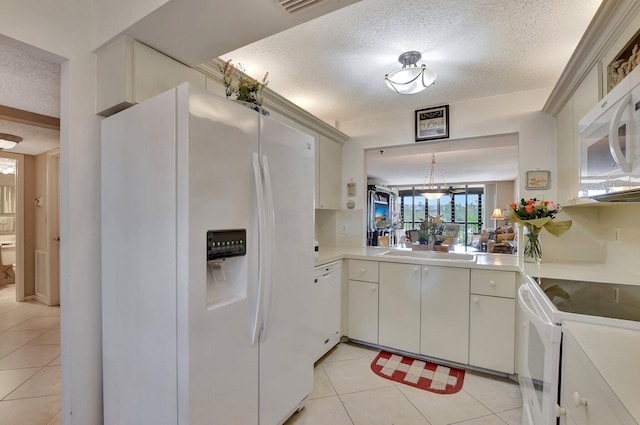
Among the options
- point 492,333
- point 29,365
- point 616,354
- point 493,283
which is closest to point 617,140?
point 616,354

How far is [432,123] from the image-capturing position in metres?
2.99

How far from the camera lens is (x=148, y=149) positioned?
1271mm

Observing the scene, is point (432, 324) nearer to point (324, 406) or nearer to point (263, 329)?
point (324, 406)

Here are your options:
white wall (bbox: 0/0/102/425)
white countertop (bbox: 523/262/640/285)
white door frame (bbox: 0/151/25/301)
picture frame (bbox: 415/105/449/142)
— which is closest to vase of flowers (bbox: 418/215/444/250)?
picture frame (bbox: 415/105/449/142)

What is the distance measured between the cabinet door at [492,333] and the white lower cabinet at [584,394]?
1.29 meters

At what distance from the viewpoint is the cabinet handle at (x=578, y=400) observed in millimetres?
828

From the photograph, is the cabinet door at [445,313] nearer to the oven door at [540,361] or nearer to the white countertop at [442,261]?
the white countertop at [442,261]

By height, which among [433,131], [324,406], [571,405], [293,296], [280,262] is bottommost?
[324,406]

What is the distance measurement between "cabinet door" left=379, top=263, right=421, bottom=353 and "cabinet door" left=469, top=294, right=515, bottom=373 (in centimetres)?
43

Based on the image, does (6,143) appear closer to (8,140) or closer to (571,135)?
(8,140)

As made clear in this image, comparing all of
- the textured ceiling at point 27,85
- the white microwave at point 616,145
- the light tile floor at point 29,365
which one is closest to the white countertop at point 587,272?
the white microwave at point 616,145

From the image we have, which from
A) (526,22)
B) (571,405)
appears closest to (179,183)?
(571,405)

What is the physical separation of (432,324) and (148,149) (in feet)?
7.95

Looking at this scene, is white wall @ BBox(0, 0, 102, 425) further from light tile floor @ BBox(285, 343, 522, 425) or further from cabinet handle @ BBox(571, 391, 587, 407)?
cabinet handle @ BBox(571, 391, 587, 407)
